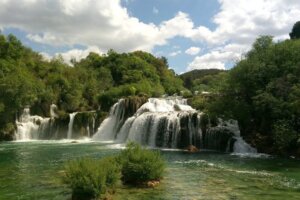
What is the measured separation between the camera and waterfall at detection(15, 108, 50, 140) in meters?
55.8

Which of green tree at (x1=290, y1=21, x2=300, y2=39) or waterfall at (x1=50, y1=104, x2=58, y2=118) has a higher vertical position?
green tree at (x1=290, y1=21, x2=300, y2=39)

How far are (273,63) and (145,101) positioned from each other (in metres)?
20.0

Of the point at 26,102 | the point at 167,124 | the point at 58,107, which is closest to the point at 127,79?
the point at 58,107

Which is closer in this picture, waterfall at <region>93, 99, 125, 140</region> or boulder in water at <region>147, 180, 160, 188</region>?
boulder in water at <region>147, 180, 160, 188</region>

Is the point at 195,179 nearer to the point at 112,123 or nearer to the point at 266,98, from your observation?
the point at 266,98

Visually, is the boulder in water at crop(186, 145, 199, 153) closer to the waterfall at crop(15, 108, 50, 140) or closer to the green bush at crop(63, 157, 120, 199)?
the green bush at crop(63, 157, 120, 199)

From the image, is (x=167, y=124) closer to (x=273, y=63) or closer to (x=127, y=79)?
(x=273, y=63)

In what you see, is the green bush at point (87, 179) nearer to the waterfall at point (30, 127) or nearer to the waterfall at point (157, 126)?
the waterfall at point (157, 126)

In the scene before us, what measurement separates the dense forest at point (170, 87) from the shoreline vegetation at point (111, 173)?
543 inches

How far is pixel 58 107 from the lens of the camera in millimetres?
64312

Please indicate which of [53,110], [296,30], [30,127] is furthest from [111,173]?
[296,30]

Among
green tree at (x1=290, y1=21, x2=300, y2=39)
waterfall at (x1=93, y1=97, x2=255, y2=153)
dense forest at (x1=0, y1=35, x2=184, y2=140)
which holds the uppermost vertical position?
green tree at (x1=290, y1=21, x2=300, y2=39)

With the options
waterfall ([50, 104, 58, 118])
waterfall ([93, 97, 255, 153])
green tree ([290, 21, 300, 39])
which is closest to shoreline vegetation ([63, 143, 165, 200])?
waterfall ([93, 97, 255, 153])

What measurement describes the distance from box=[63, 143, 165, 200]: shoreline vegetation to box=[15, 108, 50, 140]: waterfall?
3843 centimetres
